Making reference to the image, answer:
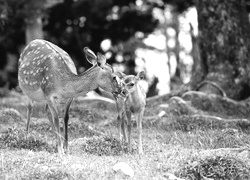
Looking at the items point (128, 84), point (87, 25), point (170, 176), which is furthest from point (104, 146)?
point (87, 25)

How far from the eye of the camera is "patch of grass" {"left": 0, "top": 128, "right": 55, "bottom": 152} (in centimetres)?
965

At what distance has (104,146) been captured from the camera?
376 inches

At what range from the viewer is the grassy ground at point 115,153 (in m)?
7.46

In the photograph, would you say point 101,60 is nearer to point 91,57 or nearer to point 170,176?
point 91,57

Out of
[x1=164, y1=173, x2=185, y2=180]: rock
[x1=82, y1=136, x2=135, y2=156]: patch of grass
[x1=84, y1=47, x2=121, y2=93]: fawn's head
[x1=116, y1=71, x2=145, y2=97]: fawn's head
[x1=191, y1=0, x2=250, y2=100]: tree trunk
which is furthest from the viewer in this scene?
[x1=191, y1=0, x2=250, y2=100]: tree trunk

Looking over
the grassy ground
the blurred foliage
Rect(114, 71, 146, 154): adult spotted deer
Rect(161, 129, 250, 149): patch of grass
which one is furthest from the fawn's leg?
the blurred foliage

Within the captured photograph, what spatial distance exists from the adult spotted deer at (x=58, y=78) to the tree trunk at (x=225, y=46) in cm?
635

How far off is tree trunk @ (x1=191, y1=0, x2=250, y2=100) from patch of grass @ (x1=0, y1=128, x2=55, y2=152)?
6878mm

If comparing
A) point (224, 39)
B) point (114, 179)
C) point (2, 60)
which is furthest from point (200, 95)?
point (2, 60)

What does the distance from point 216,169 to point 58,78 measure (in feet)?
12.1

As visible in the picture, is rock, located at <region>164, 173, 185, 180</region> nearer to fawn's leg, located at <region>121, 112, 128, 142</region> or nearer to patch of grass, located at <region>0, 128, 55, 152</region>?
patch of grass, located at <region>0, 128, 55, 152</region>

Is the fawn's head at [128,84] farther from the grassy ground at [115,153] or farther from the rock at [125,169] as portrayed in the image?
the rock at [125,169]

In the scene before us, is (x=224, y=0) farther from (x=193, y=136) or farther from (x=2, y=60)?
(x=2, y=60)

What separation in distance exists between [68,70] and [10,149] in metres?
1.80
